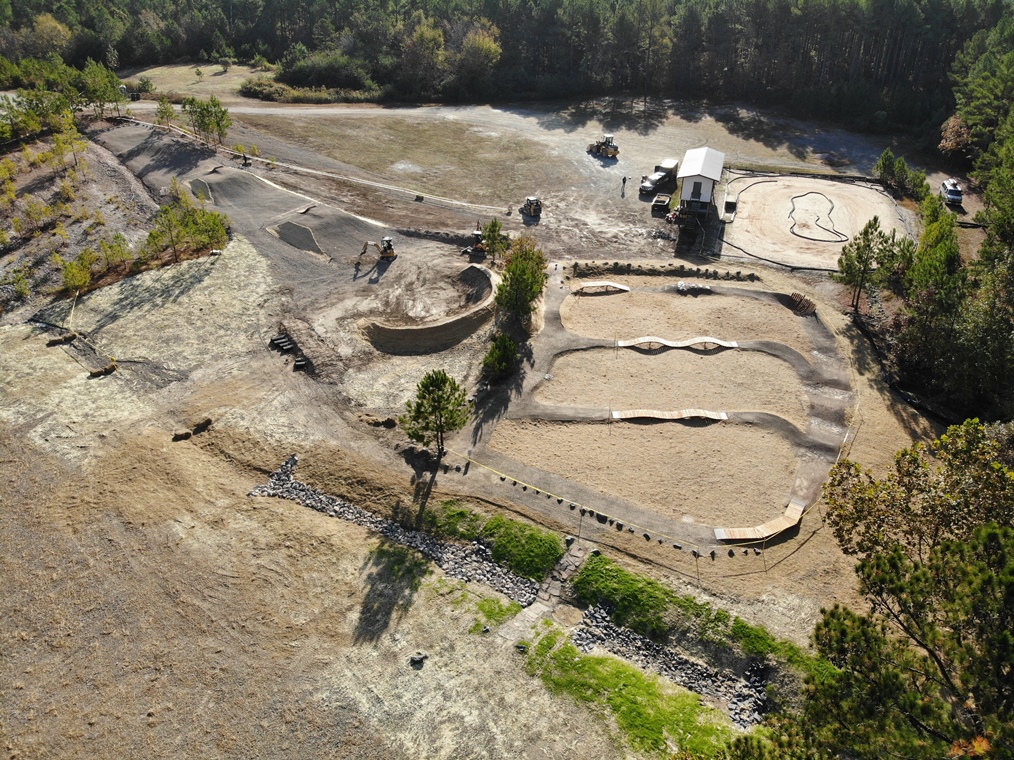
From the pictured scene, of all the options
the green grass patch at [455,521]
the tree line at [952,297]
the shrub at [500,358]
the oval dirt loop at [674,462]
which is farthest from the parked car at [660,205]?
the green grass patch at [455,521]

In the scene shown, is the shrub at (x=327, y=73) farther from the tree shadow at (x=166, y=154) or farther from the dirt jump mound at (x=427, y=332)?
the dirt jump mound at (x=427, y=332)

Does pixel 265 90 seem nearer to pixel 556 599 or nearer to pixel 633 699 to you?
pixel 556 599

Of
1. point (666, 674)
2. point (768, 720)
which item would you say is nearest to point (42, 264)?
point (666, 674)

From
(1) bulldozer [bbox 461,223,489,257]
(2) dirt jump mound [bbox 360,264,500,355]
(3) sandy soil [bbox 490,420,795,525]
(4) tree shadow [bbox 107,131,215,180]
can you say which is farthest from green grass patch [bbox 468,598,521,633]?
(4) tree shadow [bbox 107,131,215,180]

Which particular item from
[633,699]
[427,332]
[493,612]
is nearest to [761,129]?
[427,332]

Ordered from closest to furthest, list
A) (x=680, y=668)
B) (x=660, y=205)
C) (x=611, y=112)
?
(x=680, y=668)
(x=660, y=205)
(x=611, y=112)
